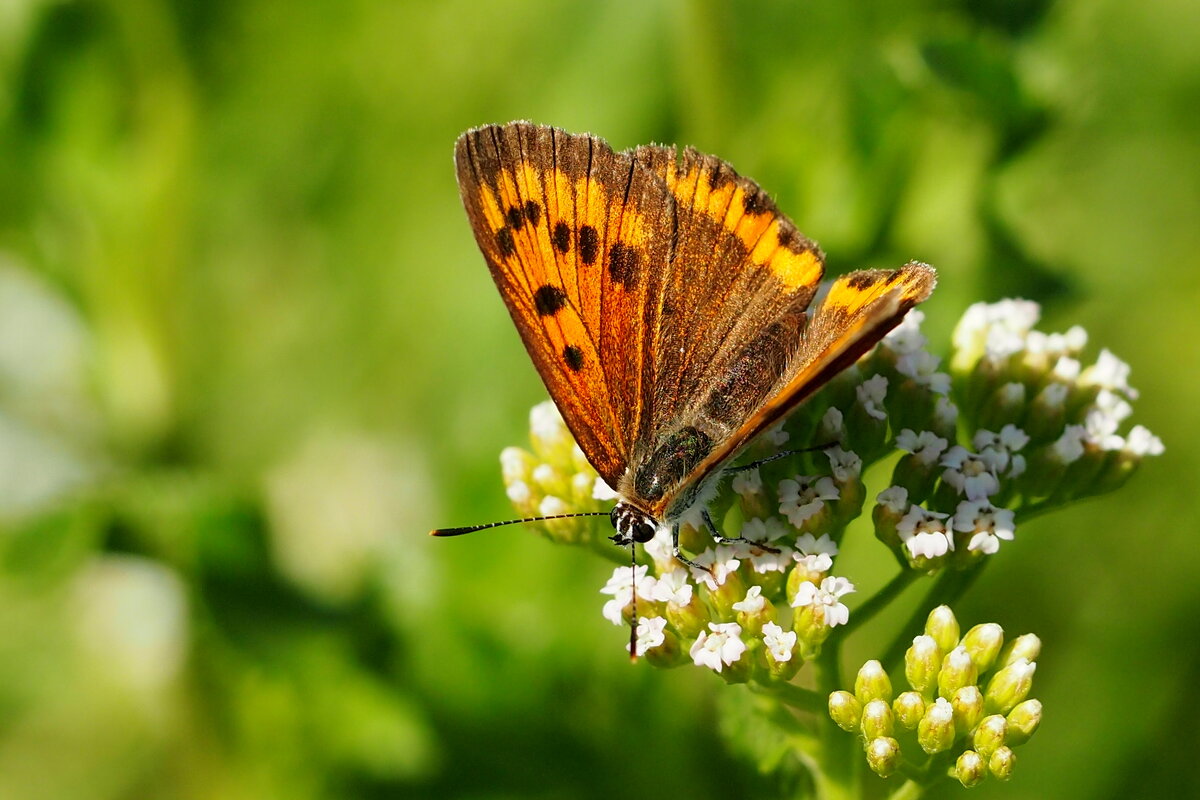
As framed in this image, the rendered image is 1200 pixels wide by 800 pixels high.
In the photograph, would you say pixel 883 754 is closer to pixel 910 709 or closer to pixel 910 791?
pixel 910 709

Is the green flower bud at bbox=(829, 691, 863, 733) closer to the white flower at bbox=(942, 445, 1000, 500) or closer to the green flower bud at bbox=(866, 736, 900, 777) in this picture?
the green flower bud at bbox=(866, 736, 900, 777)

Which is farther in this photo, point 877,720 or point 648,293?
point 648,293

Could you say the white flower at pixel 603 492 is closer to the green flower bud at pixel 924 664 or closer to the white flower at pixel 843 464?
the white flower at pixel 843 464

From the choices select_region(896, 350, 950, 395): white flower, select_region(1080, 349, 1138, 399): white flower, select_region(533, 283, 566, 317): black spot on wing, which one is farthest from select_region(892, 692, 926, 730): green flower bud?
select_region(533, 283, 566, 317): black spot on wing

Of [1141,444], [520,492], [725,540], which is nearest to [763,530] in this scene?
[725,540]

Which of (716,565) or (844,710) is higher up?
(716,565)

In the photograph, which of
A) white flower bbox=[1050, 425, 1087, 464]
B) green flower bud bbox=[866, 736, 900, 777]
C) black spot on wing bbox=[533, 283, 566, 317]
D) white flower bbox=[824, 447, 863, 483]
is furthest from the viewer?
white flower bbox=[1050, 425, 1087, 464]

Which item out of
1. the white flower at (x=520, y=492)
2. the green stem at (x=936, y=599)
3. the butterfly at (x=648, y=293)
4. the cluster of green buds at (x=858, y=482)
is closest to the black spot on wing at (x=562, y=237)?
the butterfly at (x=648, y=293)
